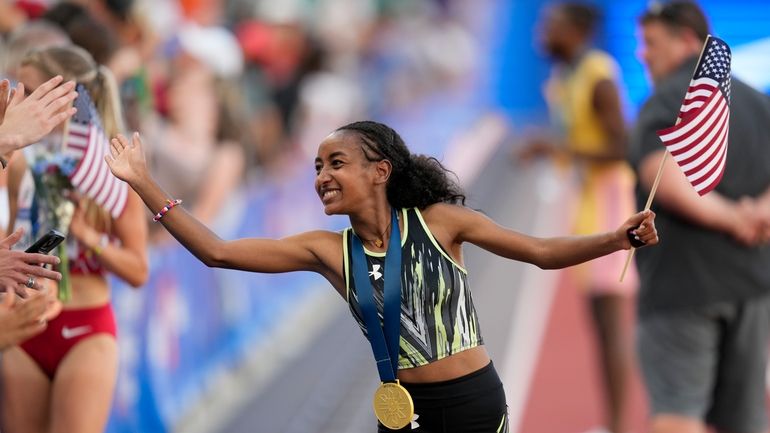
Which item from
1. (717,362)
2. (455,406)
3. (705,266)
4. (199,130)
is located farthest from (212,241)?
(199,130)

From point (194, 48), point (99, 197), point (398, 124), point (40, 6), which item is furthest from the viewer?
point (398, 124)

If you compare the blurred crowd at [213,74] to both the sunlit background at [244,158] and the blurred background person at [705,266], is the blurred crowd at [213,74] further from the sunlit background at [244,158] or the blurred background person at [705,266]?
the blurred background person at [705,266]

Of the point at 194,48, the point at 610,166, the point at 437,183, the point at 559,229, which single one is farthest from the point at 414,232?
the point at 559,229

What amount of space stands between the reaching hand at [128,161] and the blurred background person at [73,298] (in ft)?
2.78

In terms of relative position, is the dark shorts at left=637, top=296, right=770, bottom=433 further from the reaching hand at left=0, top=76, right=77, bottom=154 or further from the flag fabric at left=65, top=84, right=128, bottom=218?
the reaching hand at left=0, top=76, right=77, bottom=154

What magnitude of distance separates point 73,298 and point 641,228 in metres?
2.41

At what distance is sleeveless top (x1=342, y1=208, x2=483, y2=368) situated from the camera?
4773 millimetres

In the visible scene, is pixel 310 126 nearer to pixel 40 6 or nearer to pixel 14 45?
pixel 40 6

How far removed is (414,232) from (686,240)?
2295 mm

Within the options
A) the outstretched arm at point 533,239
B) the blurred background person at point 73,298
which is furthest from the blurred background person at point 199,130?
the outstretched arm at point 533,239

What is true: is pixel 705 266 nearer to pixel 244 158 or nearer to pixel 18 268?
pixel 18 268

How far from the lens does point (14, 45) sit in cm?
641

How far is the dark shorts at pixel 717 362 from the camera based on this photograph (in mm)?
6648

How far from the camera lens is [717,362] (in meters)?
6.75
